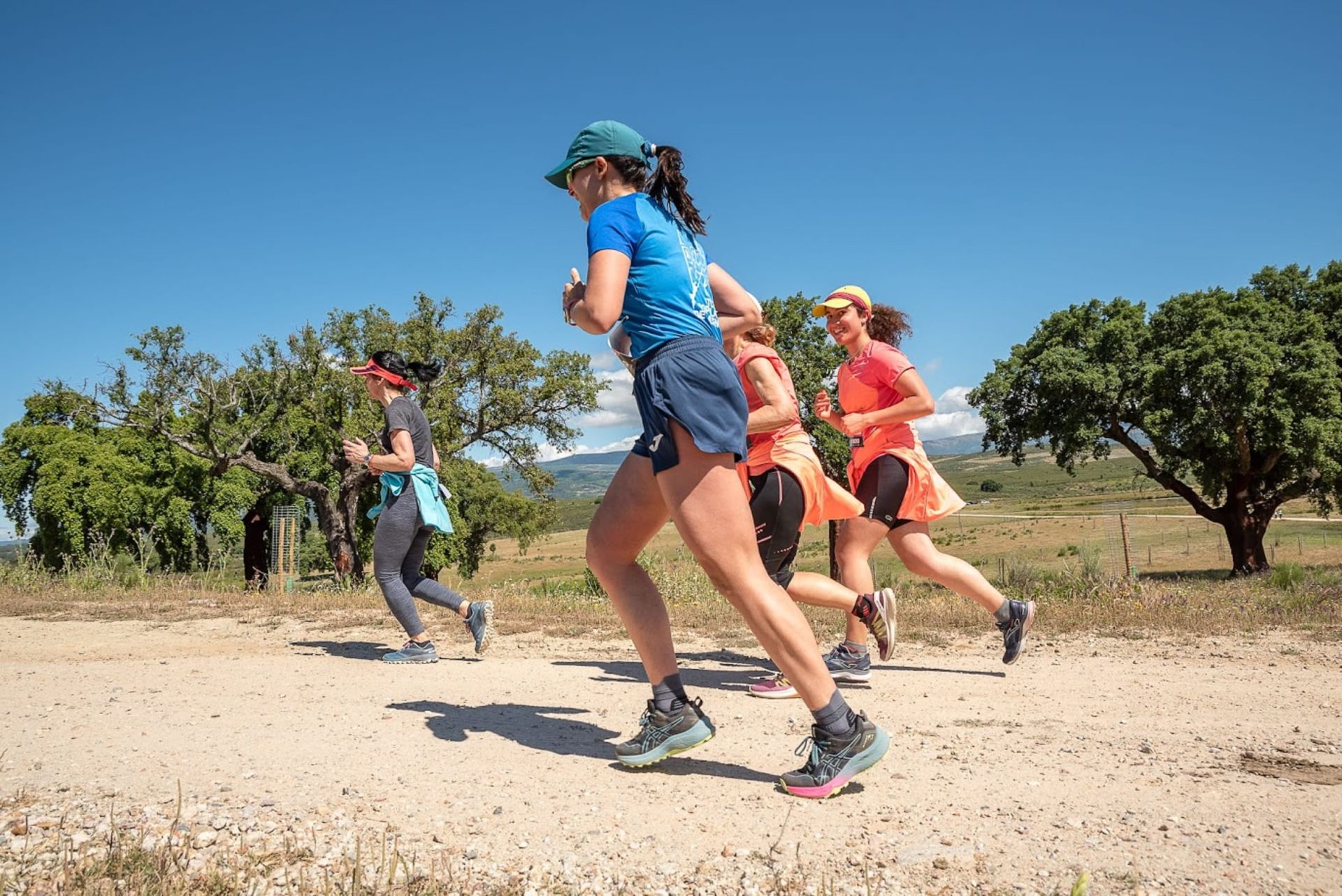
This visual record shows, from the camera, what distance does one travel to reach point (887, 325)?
5902mm

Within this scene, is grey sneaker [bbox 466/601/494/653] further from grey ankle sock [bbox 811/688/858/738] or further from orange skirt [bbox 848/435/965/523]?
grey ankle sock [bbox 811/688/858/738]

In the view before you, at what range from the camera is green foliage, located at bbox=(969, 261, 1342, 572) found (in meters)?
24.0

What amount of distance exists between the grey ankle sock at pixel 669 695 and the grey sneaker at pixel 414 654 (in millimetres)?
2792

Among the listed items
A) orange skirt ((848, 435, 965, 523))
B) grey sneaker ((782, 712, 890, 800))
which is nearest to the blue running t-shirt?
grey sneaker ((782, 712, 890, 800))

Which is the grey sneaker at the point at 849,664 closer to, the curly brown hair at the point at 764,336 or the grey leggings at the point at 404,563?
the curly brown hair at the point at 764,336

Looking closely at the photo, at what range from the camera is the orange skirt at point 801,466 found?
15.2 feet

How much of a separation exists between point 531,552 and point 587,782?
293 ft

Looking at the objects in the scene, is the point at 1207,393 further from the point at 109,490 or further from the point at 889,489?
the point at 109,490

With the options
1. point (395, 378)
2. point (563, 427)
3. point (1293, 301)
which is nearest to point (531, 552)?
point (563, 427)

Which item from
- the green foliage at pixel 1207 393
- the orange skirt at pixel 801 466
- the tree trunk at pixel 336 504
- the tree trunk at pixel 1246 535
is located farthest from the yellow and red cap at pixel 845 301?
the tree trunk at pixel 336 504

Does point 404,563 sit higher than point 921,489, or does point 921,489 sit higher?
point 921,489

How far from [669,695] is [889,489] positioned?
7.60 ft

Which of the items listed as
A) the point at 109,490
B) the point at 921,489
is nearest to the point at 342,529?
the point at 109,490

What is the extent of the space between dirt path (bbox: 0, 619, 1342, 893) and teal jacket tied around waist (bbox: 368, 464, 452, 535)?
106cm
